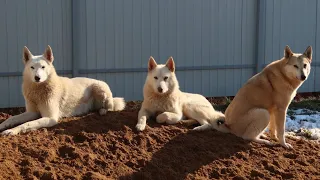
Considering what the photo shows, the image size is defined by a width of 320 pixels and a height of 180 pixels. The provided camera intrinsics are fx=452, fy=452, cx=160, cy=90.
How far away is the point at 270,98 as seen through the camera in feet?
19.5

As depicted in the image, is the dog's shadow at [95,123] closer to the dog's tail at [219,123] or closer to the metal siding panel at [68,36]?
the dog's tail at [219,123]

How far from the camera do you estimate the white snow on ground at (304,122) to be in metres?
7.19

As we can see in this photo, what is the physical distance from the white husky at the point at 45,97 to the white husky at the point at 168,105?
79cm

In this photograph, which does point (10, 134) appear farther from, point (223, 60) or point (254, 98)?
point (223, 60)

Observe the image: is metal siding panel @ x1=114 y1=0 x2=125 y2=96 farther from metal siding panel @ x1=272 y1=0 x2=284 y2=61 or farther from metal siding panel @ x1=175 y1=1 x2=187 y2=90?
metal siding panel @ x1=272 y1=0 x2=284 y2=61

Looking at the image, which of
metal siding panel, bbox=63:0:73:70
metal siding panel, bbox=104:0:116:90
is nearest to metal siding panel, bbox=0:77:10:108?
metal siding panel, bbox=63:0:73:70

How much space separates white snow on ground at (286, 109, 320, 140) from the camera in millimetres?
7189

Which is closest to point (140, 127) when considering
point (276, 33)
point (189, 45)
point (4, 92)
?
point (4, 92)

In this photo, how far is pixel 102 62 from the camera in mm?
9109

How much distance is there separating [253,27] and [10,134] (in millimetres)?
6492

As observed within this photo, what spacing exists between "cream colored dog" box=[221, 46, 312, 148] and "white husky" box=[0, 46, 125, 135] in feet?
6.76

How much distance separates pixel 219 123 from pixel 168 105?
76cm

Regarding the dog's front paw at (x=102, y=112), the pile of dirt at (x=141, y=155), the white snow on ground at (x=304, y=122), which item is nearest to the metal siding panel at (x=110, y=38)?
the dog's front paw at (x=102, y=112)

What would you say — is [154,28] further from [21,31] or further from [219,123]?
[219,123]
